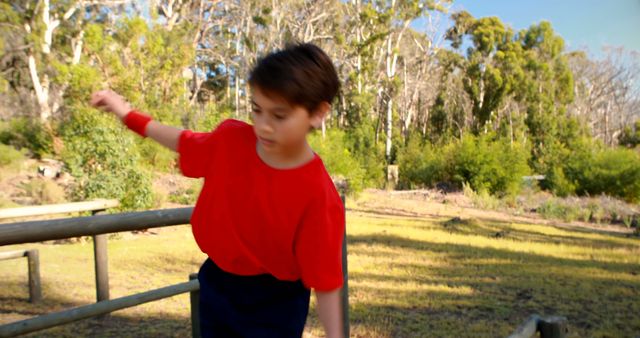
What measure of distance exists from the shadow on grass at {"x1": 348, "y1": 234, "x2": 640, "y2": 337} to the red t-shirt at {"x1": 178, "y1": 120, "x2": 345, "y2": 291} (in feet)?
10.8

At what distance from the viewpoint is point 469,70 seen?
998 inches

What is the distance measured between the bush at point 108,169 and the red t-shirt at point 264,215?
765 centimetres

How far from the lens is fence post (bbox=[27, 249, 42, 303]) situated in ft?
16.4

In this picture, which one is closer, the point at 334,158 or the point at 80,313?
the point at 80,313

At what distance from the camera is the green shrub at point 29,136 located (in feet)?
53.6

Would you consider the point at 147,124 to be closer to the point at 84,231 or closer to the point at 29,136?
→ the point at 84,231

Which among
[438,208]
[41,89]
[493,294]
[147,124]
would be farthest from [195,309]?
[41,89]

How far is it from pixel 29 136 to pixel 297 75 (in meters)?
18.1

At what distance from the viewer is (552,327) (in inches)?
86.2

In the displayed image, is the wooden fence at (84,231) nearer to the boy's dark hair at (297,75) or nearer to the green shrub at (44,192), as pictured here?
the boy's dark hair at (297,75)

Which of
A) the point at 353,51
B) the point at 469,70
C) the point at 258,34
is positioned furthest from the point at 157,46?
the point at 469,70

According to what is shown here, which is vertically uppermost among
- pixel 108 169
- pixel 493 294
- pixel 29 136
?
pixel 29 136

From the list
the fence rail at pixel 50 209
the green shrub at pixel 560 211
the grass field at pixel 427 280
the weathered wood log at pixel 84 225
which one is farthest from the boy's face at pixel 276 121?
the green shrub at pixel 560 211

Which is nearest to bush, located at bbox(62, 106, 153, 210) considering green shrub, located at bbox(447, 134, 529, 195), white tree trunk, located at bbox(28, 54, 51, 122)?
white tree trunk, located at bbox(28, 54, 51, 122)
